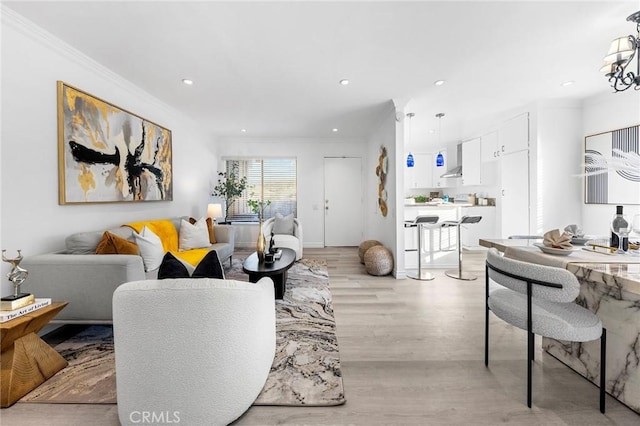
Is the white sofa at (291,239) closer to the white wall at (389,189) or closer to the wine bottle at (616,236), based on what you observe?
the white wall at (389,189)

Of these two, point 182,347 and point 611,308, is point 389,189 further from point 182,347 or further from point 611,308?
point 182,347

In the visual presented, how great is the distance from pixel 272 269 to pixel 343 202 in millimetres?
4219

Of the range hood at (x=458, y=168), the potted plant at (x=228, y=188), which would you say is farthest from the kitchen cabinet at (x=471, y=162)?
the potted plant at (x=228, y=188)

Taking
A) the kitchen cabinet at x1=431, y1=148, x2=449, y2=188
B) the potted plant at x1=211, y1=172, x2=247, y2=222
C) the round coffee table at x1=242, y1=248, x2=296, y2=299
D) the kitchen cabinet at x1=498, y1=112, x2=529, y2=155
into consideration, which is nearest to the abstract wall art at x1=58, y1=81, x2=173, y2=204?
the round coffee table at x1=242, y1=248, x2=296, y2=299

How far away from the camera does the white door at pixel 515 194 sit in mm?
4562

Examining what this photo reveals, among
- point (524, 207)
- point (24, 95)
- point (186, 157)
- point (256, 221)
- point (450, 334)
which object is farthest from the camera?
point (256, 221)

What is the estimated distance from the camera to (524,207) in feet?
15.1

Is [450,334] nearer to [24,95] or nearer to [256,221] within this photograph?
[24,95]

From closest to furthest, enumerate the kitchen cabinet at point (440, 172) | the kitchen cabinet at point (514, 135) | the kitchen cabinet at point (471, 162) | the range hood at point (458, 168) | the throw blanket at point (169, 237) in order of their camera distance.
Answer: the throw blanket at point (169, 237) → the kitchen cabinet at point (514, 135) → the kitchen cabinet at point (471, 162) → the range hood at point (458, 168) → the kitchen cabinet at point (440, 172)

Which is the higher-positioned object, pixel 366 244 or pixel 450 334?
pixel 366 244

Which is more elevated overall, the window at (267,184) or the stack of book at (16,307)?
the window at (267,184)

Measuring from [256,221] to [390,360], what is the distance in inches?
200

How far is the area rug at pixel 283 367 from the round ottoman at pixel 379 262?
57.1 inches

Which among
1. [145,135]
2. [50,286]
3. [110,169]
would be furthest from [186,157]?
[50,286]
